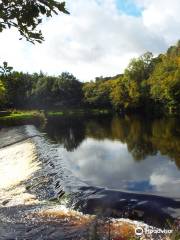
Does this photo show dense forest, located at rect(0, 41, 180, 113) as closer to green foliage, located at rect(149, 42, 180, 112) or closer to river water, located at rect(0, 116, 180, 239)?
green foliage, located at rect(149, 42, 180, 112)

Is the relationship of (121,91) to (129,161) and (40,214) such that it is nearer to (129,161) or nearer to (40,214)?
(129,161)

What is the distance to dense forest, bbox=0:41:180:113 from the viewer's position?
73438mm

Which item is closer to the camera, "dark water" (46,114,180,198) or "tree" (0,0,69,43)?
"tree" (0,0,69,43)

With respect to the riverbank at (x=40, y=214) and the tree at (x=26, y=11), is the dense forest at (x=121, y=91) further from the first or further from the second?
the tree at (x=26, y=11)

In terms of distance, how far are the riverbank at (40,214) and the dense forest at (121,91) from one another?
3129 centimetres

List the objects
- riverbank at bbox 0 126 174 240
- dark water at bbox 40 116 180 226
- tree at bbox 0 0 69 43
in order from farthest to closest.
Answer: dark water at bbox 40 116 180 226
riverbank at bbox 0 126 174 240
tree at bbox 0 0 69 43

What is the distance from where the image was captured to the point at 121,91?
8975 centimetres

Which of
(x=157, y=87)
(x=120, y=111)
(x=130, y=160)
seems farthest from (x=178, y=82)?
(x=130, y=160)

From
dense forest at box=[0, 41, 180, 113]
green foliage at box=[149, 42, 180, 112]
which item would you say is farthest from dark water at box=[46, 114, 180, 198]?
green foliage at box=[149, 42, 180, 112]

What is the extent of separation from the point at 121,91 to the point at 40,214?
7687cm

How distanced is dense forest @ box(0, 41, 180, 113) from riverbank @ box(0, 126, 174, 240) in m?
31.3

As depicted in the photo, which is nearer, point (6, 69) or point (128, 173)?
point (6, 69)

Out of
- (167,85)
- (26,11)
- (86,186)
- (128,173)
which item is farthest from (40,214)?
(167,85)

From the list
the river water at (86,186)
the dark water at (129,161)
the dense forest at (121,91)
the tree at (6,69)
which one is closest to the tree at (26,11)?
the tree at (6,69)
